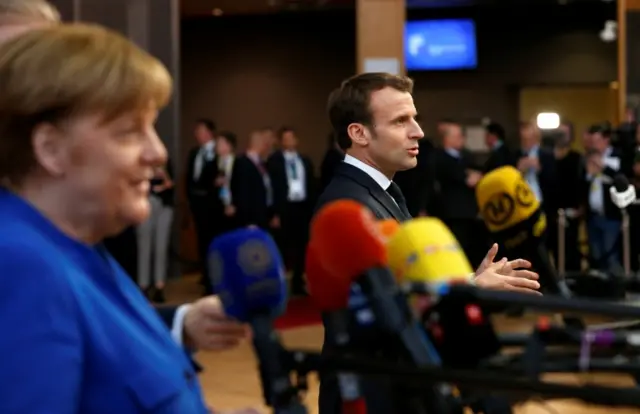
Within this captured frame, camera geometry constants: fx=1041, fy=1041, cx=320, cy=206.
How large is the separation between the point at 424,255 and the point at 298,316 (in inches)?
296

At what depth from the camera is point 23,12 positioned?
183 centimetres

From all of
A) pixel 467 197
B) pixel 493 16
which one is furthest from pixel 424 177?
pixel 493 16

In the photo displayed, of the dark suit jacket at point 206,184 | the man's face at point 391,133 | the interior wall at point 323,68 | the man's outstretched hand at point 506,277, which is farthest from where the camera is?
the interior wall at point 323,68

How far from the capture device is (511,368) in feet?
4.19

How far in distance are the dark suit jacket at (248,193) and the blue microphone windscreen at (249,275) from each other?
8019 mm

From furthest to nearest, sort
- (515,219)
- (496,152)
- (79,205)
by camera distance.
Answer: (496,152)
(515,219)
(79,205)

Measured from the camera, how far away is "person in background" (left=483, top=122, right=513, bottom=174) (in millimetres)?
9352

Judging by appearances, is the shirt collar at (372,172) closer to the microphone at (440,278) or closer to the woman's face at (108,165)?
the microphone at (440,278)

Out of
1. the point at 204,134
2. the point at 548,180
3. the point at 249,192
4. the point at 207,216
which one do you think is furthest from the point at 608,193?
the point at 204,134

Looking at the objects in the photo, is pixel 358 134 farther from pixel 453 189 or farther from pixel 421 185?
pixel 453 189

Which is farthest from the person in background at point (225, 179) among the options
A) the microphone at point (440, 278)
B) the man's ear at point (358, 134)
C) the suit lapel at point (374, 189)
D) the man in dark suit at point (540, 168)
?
the microphone at point (440, 278)

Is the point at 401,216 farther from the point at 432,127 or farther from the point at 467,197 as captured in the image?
the point at 432,127

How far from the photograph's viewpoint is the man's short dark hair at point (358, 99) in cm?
290

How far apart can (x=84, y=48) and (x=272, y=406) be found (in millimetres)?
506
